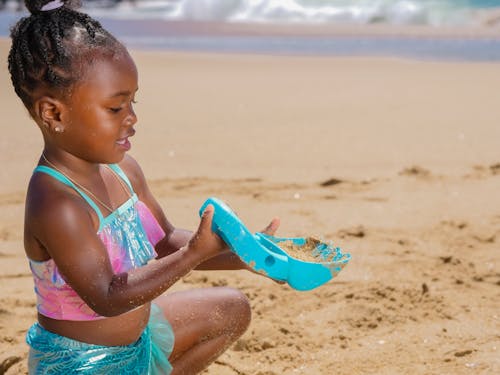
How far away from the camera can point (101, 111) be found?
1.54m

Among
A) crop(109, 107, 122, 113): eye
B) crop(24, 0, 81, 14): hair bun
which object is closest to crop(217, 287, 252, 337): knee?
crop(109, 107, 122, 113): eye

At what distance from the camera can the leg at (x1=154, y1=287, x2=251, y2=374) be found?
187 centimetres

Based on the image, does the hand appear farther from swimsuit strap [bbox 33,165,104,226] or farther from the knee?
the knee

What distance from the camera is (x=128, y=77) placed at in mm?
1558

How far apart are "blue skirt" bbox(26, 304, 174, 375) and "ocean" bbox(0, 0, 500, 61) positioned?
6672mm

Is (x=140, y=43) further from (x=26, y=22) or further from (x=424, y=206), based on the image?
(x=26, y=22)

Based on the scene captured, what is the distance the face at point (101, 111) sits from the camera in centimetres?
152

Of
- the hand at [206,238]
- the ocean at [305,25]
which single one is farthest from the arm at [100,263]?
the ocean at [305,25]

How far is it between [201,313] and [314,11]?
1200 cm

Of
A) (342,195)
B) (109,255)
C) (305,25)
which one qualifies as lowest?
(305,25)

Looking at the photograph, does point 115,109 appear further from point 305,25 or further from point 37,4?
point 305,25

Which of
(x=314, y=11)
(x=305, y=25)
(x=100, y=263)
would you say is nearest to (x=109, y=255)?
(x=100, y=263)

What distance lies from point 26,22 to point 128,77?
242 mm

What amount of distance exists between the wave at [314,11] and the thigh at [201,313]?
10.9 m
